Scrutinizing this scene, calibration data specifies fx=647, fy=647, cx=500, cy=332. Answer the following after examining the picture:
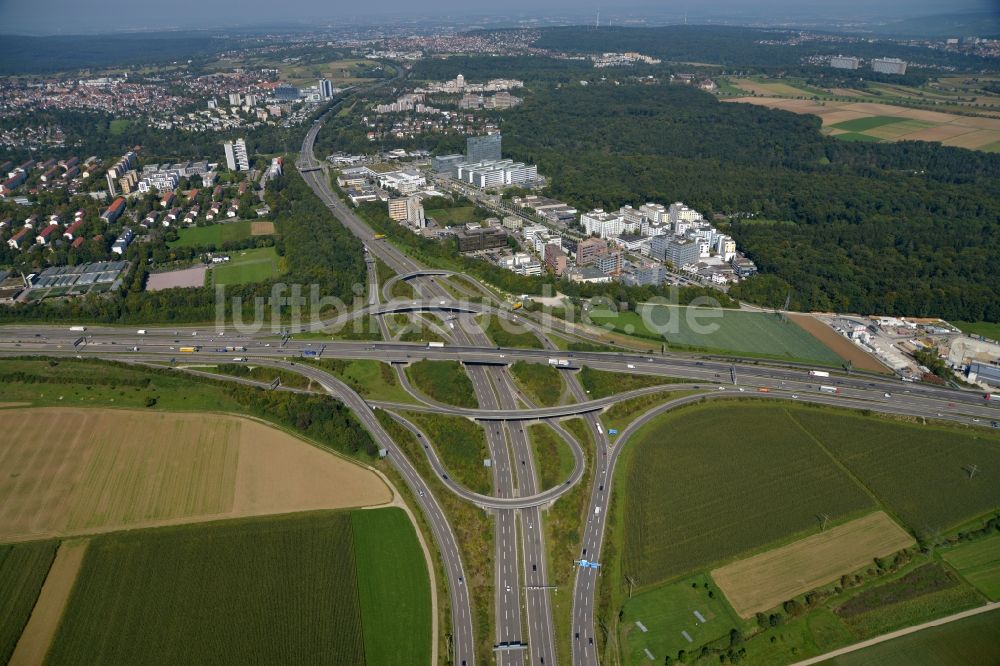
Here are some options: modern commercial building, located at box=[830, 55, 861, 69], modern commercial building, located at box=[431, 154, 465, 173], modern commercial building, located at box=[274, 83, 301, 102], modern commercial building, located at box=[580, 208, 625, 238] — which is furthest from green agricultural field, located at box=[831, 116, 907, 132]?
modern commercial building, located at box=[274, 83, 301, 102]

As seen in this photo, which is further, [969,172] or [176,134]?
[176,134]

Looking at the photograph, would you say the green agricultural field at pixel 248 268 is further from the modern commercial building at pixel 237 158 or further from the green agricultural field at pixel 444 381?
the modern commercial building at pixel 237 158

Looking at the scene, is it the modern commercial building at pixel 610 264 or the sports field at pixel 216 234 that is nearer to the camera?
the modern commercial building at pixel 610 264

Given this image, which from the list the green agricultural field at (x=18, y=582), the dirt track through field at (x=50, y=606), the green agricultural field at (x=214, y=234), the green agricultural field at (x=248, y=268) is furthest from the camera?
the green agricultural field at (x=214, y=234)

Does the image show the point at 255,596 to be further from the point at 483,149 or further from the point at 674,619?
the point at 483,149

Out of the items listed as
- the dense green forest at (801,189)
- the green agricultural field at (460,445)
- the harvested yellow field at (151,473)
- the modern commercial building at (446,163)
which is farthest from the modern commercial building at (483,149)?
the harvested yellow field at (151,473)

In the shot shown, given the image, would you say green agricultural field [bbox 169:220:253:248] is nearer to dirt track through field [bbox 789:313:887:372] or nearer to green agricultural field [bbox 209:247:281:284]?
green agricultural field [bbox 209:247:281:284]

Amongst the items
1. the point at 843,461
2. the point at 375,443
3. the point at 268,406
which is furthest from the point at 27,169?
the point at 843,461

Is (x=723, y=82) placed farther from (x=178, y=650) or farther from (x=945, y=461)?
(x=178, y=650)
